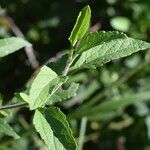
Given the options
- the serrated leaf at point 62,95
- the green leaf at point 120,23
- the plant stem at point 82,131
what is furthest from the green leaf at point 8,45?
the green leaf at point 120,23

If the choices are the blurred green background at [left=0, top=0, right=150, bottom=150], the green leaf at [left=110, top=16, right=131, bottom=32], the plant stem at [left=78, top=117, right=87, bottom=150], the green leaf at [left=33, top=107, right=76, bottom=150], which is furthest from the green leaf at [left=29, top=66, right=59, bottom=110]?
the green leaf at [left=110, top=16, right=131, bottom=32]

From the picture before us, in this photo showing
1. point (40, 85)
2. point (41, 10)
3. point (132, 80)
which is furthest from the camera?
point (41, 10)

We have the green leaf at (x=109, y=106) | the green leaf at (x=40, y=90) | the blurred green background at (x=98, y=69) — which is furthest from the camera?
the blurred green background at (x=98, y=69)

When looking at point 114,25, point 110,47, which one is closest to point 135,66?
point 114,25

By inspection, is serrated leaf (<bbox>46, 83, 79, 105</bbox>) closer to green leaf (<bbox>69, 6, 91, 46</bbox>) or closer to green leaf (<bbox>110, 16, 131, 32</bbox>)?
green leaf (<bbox>69, 6, 91, 46</bbox>)

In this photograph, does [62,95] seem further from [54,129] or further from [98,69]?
[98,69]

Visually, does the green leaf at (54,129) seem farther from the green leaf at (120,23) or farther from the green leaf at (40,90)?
the green leaf at (120,23)

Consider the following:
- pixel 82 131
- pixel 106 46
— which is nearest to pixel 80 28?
pixel 106 46

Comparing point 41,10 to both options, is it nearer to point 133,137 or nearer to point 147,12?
point 147,12
